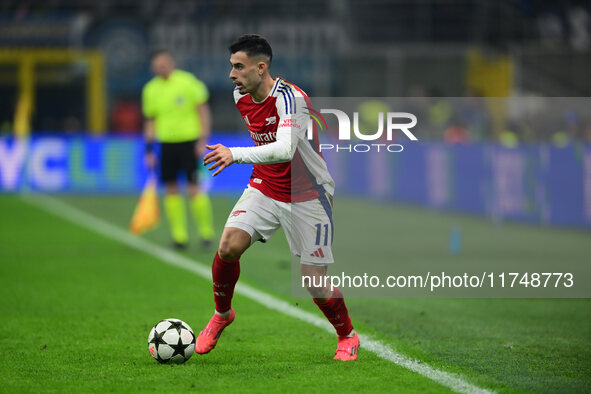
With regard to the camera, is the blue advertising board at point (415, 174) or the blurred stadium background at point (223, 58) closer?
the blue advertising board at point (415, 174)

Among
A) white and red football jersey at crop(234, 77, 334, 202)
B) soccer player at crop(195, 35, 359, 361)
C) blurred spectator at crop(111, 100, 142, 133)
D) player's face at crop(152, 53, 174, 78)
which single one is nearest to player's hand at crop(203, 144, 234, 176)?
soccer player at crop(195, 35, 359, 361)

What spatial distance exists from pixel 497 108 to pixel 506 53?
9078mm

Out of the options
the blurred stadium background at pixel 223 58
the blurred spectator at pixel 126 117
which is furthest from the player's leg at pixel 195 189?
the blurred spectator at pixel 126 117

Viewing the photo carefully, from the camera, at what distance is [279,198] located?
5785 millimetres

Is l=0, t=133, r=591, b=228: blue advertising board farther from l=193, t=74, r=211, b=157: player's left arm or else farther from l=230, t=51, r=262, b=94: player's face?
l=230, t=51, r=262, b=94: player's face

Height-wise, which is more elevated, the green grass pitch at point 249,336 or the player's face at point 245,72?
the player's face at point 245,72

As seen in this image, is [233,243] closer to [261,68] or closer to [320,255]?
[320,255]

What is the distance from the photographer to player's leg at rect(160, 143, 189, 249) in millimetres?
11625

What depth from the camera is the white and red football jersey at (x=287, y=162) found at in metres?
5.58

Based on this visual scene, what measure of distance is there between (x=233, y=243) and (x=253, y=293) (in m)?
2.80

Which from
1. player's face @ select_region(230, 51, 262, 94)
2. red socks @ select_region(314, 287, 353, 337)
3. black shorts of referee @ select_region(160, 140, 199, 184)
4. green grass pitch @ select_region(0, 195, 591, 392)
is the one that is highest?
player's face @ select_region(230, 51, 262, 94)

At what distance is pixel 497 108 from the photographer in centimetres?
1622

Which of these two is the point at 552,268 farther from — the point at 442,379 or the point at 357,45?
the point at 357,45

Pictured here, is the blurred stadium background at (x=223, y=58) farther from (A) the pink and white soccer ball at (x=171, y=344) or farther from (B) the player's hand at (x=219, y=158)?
(B) the player's hand at (x=219, y=158)
